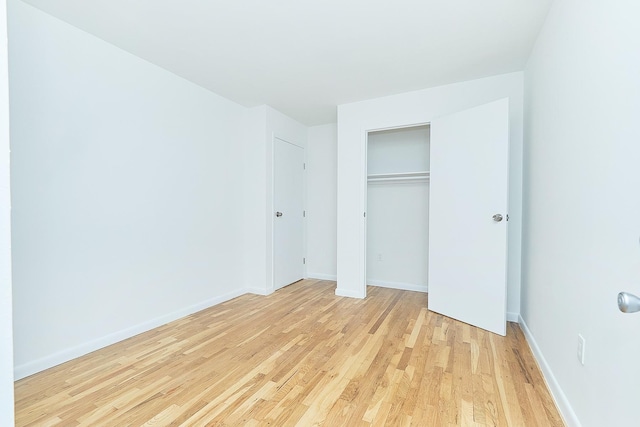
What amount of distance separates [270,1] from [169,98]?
4.79 ft

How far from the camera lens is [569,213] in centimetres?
148

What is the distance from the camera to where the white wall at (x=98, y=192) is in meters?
1.81

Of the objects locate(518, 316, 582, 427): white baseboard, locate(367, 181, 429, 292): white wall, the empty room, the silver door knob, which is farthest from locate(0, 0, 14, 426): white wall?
locate(367, 181, 429, 292): white wall

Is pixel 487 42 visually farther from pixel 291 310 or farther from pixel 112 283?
pixel 112 283

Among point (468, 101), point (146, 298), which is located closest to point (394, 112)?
point (468, 101)

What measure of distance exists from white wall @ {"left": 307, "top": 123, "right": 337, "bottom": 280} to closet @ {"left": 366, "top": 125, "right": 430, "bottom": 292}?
0.58 m

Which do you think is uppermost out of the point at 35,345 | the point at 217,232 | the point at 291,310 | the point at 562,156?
the point at 562,156

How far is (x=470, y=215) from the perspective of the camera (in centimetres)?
261

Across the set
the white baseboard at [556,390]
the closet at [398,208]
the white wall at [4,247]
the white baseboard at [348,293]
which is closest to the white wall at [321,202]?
the closet at [398,208]

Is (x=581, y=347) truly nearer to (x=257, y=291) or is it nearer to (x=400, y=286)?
(x=400, y=286)

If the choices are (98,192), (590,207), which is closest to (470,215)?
(590,207)

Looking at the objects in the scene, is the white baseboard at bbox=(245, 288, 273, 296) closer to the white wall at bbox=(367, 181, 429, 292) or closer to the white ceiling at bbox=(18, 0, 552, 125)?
the white wall at bbox=(367, 181, 429, 292)

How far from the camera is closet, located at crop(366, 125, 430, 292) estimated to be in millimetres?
3723

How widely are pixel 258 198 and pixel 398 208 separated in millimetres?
1856
